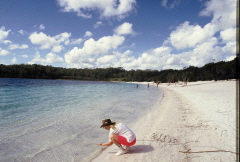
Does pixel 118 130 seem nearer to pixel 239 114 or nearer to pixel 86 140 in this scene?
pixel 86 140

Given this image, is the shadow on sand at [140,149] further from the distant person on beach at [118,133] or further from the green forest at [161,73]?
the green forest at [161,73]

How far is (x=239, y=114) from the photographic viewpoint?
1625 millimetres

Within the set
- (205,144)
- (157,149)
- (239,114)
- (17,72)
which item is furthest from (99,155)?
(17,72)

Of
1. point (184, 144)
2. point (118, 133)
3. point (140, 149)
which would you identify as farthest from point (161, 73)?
point (118, 133)

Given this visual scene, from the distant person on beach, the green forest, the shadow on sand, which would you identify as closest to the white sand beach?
the shadow on sand

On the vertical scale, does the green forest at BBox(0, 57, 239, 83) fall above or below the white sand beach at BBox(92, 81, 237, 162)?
Answer: above

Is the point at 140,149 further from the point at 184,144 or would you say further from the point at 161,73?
the point at 161,73

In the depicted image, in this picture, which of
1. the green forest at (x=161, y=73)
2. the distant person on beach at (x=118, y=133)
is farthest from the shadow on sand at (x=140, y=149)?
the green forest at (x=161, y=73)

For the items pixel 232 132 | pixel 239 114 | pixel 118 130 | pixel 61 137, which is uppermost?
pixel 239 114

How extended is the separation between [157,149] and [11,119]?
33.9ft

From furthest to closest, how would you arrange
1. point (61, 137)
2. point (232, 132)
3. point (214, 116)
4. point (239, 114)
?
point (214, 116) < point (61, 137) < point (232, 132) < point (239, 114)

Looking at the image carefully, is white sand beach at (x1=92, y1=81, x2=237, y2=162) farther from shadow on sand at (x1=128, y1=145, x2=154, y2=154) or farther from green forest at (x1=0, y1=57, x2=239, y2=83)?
green forest at (x1=0, y1=57, x2=239, y2=83)

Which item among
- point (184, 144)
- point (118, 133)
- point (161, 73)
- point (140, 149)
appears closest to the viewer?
point (118, 133)

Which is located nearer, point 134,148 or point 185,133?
point 134,148
